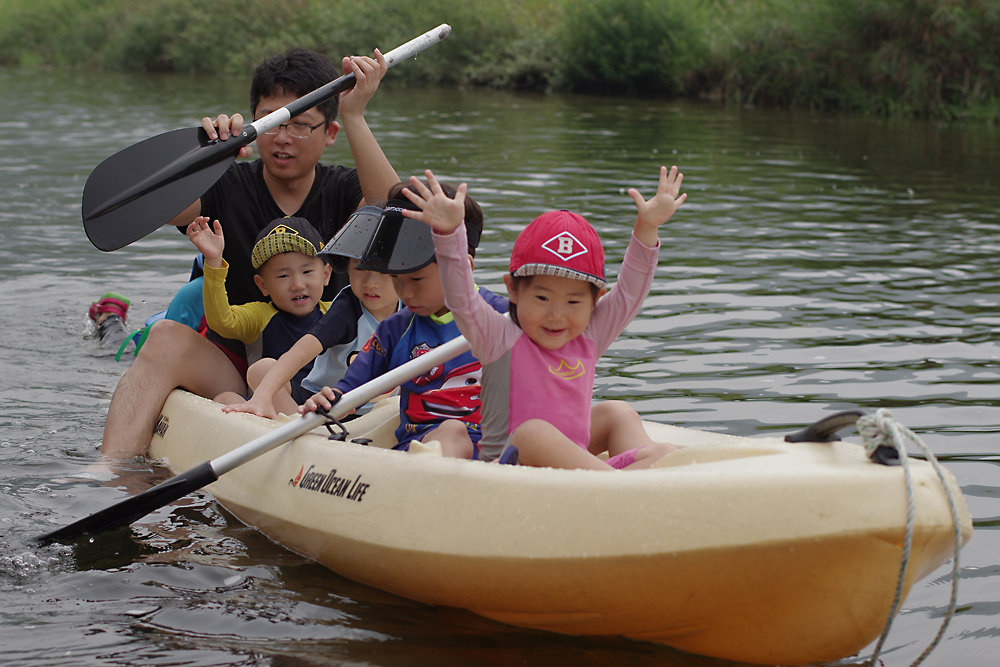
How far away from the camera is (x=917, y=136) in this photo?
14281mm

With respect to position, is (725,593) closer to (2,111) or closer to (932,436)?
(932,436)

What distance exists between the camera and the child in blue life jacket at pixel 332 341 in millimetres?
3492

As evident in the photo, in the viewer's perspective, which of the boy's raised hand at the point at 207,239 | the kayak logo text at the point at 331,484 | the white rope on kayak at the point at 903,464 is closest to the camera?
the white rope on kayak at the point at 903,464

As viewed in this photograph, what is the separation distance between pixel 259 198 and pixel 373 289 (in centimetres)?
87

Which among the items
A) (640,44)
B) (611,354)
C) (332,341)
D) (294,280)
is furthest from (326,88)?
(640,44)

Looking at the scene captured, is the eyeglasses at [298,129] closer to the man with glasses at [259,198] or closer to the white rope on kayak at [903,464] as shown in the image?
the man with glasses at [259,198]

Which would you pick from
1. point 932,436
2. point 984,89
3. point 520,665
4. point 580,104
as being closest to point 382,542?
point 520,665

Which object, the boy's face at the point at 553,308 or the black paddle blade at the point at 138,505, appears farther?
the black paddle blade at the point at 138,505

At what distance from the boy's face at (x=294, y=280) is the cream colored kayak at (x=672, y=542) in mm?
1161

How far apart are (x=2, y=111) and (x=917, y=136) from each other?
14.8 metres

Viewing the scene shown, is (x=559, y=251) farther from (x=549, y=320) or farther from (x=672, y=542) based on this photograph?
(x=672, y=542)

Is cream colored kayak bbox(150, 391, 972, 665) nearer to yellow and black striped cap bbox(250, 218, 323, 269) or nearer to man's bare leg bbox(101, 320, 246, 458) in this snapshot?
yellow and black striped cap bbox(250, 218, 323, 269)

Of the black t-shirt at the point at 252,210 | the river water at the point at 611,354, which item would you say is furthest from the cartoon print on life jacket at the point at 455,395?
the black t-shirt at the point at 252,210

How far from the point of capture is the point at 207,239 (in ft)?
11.5
